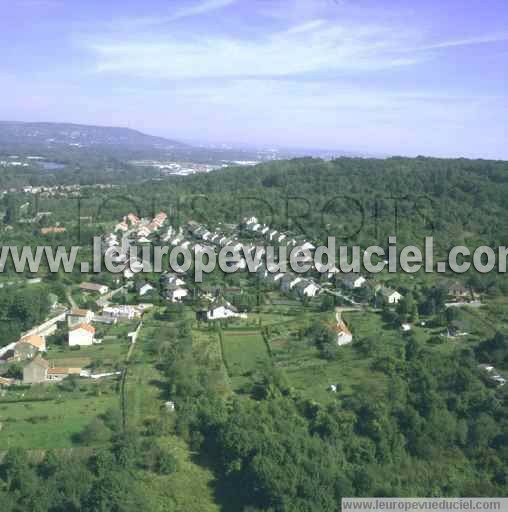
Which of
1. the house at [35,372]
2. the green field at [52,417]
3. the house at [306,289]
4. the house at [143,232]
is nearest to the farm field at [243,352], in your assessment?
the green field at [52,417]

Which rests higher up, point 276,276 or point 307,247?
point 307,247

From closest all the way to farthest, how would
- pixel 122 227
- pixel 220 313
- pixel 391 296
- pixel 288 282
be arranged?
1. pixel 220 313
2. pixel 391 296
3. pixel 288 282
4. pixel 122 227

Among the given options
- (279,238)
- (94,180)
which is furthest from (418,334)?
(94,180)

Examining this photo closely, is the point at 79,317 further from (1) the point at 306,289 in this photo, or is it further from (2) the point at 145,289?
(1) the point at 306,289

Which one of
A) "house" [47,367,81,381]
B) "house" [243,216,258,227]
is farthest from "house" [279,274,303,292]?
"house" [243,216,258,227]

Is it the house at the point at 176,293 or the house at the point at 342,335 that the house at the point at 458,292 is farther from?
the house at the point at 176,293

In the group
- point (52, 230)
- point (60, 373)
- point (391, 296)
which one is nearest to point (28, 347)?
point (60, 373)

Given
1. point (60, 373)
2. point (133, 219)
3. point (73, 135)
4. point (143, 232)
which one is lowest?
point (60, 373)
